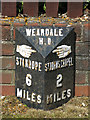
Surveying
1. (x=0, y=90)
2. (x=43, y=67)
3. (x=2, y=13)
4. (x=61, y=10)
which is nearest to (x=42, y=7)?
(x=61, y=10)

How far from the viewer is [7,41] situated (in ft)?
8.77

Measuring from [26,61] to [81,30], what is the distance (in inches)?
27.9

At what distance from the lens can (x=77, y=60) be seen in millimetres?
2686

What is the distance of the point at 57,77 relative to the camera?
2.44m

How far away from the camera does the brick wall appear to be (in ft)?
8.70

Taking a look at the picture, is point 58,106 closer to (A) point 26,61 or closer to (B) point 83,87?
(B) point 83,87

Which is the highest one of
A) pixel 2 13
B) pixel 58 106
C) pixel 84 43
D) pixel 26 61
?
pixel 2 13

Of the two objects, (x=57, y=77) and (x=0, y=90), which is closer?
(x=57, y=77)

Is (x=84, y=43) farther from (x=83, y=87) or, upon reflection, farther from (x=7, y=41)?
(x=7, y=41)

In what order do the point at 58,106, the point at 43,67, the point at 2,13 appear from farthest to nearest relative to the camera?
the point at 2,13, the point at 58,106, the point at 43,67

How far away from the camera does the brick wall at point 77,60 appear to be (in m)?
2.65

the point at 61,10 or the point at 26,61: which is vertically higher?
the point at 61,10

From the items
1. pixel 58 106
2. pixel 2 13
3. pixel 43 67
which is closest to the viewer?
pixel 43 67

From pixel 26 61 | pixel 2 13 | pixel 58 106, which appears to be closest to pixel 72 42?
pixel 26 61
